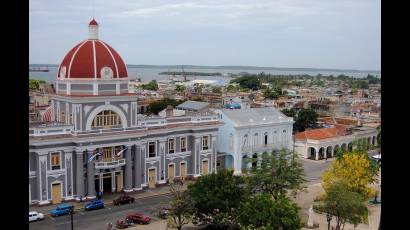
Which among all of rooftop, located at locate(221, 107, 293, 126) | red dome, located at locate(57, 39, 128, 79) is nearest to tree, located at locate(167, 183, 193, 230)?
red dome, located at locate(57, 39, 128, 79)

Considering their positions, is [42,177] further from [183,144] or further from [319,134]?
[319,134]

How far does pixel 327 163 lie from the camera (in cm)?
4828

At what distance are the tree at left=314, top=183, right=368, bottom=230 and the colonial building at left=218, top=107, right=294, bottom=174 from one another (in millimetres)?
15214

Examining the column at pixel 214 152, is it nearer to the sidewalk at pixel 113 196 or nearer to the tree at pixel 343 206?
the sidewalk at pixel 113 196

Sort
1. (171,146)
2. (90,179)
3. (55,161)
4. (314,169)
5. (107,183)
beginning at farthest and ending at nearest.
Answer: (314,169) → (171,146) → (107,183) → (90,179) → (55,161)

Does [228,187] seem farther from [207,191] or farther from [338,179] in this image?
[338,179]

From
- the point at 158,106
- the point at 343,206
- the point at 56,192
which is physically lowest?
the point at 56,192

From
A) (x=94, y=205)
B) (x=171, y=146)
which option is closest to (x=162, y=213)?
(x=94, y=205)

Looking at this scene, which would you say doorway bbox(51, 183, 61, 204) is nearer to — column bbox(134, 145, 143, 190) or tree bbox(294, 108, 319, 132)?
column bbox(134, 145, 143, 190)

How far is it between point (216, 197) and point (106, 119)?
40.3ft

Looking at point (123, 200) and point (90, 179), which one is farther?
point (90, 179)

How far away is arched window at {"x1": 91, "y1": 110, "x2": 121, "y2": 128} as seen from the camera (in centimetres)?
3378

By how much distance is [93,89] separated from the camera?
110ft
